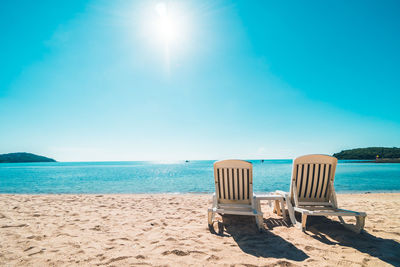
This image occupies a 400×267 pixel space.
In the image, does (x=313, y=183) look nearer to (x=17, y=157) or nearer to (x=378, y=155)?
(x=378, y=155)

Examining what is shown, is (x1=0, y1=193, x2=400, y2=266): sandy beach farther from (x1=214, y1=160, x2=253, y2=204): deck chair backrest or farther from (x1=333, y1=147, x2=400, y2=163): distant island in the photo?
(x1=333, y1=147, x2=400, y2=163): distant island

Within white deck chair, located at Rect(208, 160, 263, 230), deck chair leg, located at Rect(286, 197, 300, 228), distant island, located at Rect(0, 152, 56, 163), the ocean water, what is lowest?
the ocean water

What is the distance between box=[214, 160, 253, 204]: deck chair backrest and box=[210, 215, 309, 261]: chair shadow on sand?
0.50 metres

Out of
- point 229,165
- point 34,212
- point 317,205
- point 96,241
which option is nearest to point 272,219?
point 317,205

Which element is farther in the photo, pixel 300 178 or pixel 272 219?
pixel 272 219

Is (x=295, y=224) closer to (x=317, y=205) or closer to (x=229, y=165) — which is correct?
(x=317, y=205)

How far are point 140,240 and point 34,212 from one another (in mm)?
3903

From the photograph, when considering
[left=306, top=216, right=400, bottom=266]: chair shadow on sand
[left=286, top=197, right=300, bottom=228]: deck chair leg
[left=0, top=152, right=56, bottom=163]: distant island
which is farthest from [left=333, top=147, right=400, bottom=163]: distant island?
[left=0, top=152, right=56, bottom=163]: distant island

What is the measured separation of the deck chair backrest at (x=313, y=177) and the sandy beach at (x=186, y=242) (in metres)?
0.56

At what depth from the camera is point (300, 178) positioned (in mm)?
4172

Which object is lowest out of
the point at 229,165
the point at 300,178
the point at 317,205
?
the point at 317,205

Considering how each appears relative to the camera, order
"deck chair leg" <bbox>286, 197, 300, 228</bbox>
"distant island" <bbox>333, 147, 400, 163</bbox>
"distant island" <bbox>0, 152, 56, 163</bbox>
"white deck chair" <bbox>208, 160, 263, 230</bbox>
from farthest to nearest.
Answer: "distant island" <bbox>0, 152, 56, 163</bbox> < "distant island" <bbox>333, 147, 400, 163</bbox> < "white deck chair" <bbox>208, 160, 263, 230</bbox> < "deck chair leg" <bbox>286, 197, 300, 228</bbox>

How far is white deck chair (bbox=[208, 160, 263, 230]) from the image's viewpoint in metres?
4.14

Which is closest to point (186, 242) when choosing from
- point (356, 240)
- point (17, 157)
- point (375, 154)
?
point (356, 240)
